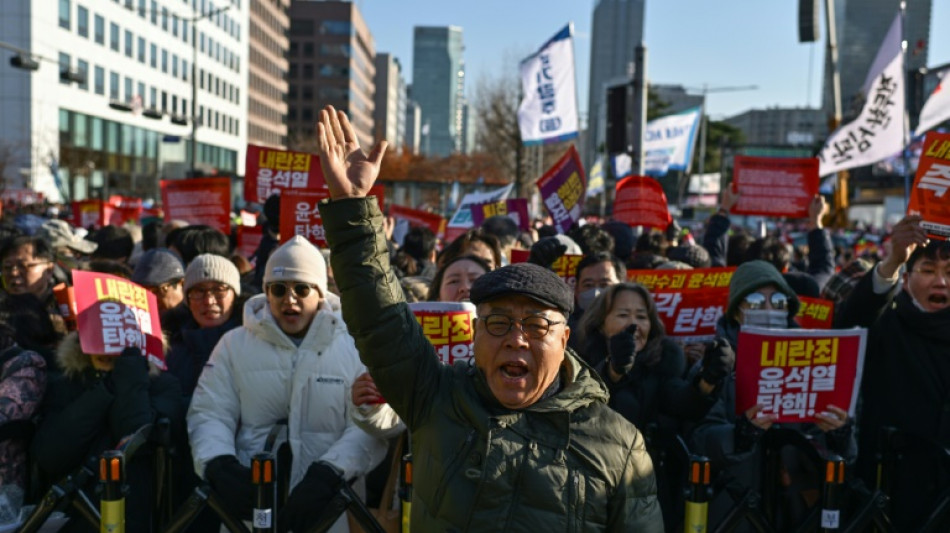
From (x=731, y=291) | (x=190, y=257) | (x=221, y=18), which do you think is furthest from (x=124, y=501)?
(x=221, y=18)

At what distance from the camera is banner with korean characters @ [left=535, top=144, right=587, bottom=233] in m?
11.4

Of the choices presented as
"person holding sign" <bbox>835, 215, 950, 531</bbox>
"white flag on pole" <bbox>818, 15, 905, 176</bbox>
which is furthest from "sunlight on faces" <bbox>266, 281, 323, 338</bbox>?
"white flag on pole" <bbox>818, 15, 905, 176</bbox>

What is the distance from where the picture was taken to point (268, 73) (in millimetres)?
102938

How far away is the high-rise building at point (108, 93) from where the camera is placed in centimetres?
5012

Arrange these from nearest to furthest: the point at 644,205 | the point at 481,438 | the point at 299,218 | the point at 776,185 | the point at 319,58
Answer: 1. the point at 481,438
2. the point at 299,218
3. the point at 776,185
4. the point at 644,205
5. the point at 319,58

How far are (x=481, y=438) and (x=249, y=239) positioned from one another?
8487mm

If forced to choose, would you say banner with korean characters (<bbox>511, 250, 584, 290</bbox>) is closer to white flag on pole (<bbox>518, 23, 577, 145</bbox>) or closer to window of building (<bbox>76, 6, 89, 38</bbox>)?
white flag on pole (<bbox>518, 23, 577, 145</bbox>)

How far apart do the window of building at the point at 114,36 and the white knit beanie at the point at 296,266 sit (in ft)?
201

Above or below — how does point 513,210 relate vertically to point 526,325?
above

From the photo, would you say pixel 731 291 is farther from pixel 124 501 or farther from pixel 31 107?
pixel 31 107

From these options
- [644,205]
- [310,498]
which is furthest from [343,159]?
[644,205]

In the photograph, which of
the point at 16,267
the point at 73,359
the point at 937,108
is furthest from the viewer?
the point at 937,108

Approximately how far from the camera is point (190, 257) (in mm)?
7773

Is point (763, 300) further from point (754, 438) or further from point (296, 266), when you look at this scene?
point (296, 266)
